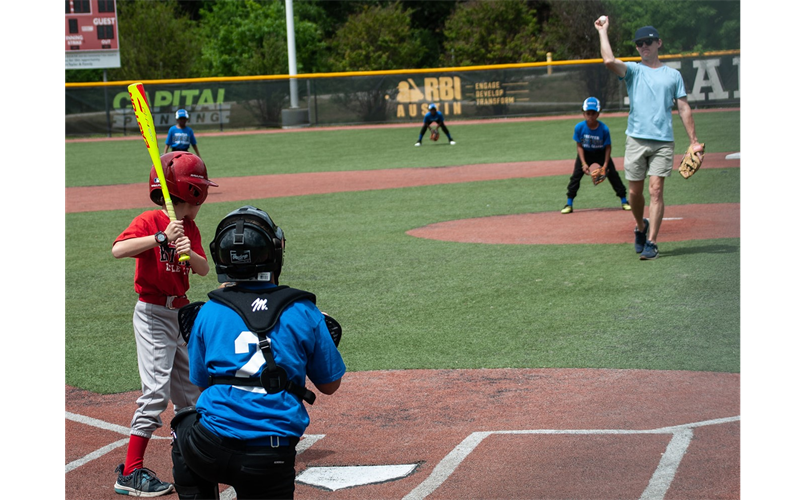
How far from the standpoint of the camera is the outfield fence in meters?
36.6

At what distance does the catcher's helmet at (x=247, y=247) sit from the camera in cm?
327

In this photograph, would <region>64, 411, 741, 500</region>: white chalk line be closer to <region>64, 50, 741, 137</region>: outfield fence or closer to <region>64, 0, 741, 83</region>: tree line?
<region>64, 50, 741, 137</region>: outfield fence

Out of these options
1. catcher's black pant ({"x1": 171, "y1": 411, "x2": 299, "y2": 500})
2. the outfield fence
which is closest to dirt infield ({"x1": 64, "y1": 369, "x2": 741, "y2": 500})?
catcher's black pant ({"x1": 171, "y1": 411, "x2": 299, "y2": 500})

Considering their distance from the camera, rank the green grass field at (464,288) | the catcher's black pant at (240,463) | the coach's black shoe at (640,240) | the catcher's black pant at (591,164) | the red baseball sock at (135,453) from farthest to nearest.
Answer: the catcher's black pant at (591,164) < the coach's black shoe at (640,240) < the green grass field at (464,288) < the red baseball sock at (135,453) < the catcher's black pant at (240,463)

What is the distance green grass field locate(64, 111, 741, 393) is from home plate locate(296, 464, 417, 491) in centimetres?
189

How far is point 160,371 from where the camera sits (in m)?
4.73

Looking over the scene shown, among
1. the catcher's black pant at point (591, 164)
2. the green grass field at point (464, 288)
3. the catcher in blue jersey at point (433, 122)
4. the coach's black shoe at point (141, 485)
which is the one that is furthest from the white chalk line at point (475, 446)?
the catcher in blue jersey at point (433, 122)

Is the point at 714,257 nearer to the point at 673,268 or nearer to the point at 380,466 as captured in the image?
the point at 673,268

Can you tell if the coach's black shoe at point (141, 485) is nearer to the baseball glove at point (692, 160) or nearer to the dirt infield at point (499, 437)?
the dirt infield at point (499, 437)

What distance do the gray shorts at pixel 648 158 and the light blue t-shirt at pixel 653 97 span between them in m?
0.08

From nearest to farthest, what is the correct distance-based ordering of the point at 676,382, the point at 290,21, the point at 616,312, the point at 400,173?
the point at 676,382
the point at 616,312
the point at 400,173
the point at 290,21

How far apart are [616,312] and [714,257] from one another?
2606 mm

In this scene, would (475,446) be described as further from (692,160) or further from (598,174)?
(598,174)
